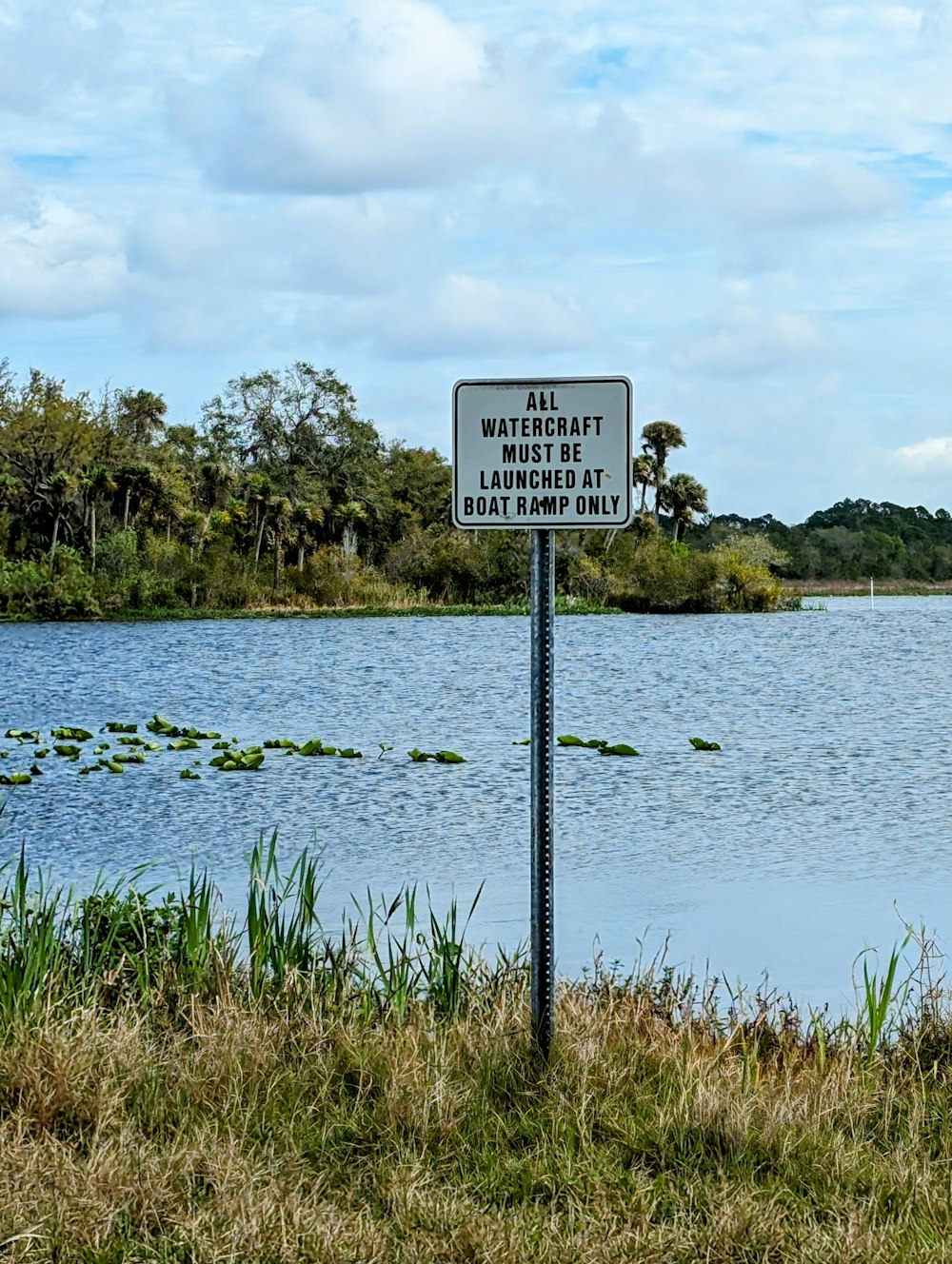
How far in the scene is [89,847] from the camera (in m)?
15.1

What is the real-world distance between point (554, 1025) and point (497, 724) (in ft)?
74.8

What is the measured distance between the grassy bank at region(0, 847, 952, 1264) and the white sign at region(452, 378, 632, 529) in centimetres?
184

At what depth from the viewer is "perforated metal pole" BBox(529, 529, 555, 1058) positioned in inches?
211

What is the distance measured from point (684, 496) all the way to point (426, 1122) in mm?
84085

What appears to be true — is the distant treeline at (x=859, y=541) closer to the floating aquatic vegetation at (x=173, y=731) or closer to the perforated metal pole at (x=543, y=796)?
the floating aquatic vegetation at (x=173, y=731)

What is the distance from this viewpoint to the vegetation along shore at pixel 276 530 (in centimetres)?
6700

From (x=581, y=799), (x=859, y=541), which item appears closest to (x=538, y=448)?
(x=581, y=799)

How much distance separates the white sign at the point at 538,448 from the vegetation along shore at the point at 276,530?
61.6 metres

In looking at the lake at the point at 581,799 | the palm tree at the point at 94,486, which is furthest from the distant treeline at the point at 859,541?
the lake at the point at 581,799

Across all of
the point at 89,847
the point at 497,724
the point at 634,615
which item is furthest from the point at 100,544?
the point at 89,847

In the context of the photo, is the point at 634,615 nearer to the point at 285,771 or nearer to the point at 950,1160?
the point at 285,771

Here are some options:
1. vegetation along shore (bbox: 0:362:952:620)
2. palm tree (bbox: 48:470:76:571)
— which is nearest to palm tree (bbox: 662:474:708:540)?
vegetation along shore (bbox: 0:362:952:620)

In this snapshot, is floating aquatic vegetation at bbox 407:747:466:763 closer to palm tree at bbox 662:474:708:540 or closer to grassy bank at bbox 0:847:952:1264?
grassy bank at bbox 0:847:952:1264

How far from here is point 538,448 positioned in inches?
212
